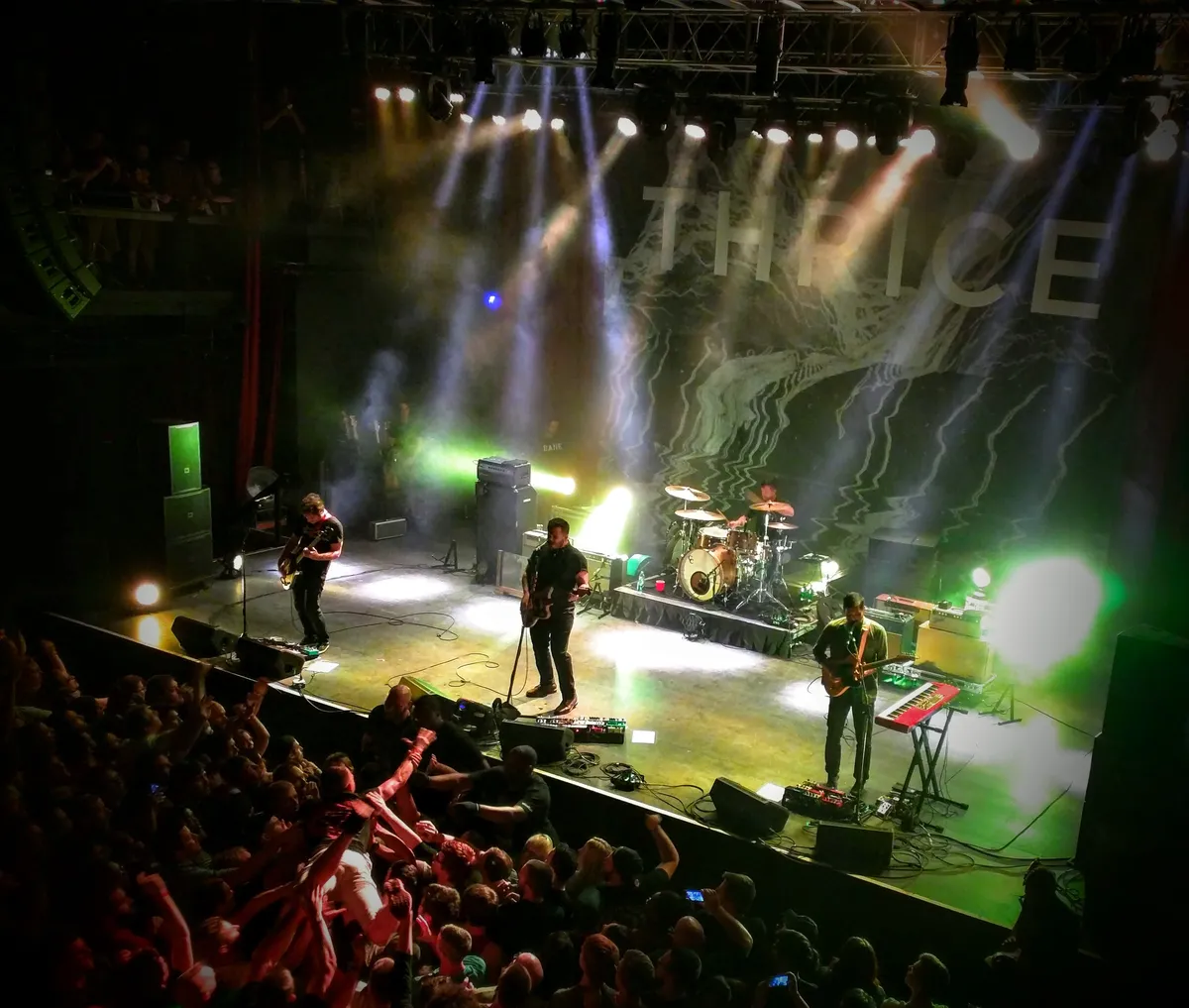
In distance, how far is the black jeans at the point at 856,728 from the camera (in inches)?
276

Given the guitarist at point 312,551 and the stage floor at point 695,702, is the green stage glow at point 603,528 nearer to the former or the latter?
the stage floor at point 695,702

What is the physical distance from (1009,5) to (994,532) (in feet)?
16.5

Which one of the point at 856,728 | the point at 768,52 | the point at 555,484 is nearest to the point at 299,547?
the point at 555,484

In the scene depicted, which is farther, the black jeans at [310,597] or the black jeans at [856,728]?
the black jeans at [310,597]

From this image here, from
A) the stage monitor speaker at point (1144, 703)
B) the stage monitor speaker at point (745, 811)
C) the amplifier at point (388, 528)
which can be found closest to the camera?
the stage monitor speaker at point (1144, 703)

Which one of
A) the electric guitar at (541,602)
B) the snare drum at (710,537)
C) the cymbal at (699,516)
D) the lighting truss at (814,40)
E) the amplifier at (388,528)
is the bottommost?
the amplifier at (388,528)

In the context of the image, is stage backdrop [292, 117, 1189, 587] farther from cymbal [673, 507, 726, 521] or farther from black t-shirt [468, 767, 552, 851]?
black t-shirt [468, 767, 552, 851]

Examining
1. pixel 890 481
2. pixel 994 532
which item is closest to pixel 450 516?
pixel 890 481

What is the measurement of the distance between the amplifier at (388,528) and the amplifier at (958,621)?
6713 millimetres

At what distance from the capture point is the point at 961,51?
7.13 m

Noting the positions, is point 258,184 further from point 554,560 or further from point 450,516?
point 554,560

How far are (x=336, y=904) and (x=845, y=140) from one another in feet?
28.7

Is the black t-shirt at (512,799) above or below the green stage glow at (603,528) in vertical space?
below

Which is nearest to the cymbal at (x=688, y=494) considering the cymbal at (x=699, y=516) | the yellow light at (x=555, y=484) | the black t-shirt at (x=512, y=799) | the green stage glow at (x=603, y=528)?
the cymbal at (x=699, y=516)
